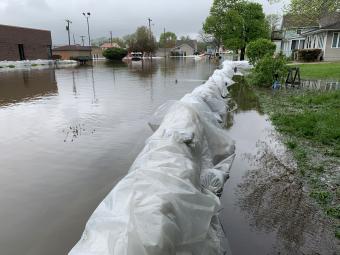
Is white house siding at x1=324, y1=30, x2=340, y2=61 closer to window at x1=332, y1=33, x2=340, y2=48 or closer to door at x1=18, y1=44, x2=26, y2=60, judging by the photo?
window at x1=332, y1=33, x2=340, y2=48

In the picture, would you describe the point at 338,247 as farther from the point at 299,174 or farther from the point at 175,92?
the point at 175,92

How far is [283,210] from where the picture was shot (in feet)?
13.0

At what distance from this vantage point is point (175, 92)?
15.2 metres

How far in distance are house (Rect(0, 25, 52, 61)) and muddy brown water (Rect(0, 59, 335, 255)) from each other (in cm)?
3489

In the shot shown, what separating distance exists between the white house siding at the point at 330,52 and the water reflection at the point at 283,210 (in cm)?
2654

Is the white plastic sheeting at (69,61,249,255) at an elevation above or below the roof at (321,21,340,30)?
below

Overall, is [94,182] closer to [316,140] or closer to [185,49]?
[316,140]

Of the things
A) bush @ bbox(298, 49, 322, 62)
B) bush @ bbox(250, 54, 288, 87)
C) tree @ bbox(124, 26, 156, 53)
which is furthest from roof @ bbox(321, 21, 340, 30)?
tree @ bbox(124, 26, 156, 53)

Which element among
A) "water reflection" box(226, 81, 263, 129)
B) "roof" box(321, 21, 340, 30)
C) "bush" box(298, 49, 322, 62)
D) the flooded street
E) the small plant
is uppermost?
"roof" box(321, 21, 340, 30)

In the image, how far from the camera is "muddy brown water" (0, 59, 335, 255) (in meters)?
3.56

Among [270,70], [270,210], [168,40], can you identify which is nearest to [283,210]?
[270,210]

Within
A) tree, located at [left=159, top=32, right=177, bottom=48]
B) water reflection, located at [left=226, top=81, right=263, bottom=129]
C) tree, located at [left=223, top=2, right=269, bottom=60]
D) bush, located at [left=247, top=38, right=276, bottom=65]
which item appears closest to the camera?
water reflection, located at [left=226, top=81, right=263, bottom=129]

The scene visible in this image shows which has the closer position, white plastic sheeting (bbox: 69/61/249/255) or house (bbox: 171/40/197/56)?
white plastic sheeting (bbox: 69/61/249/255)

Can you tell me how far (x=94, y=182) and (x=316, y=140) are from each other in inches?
173
